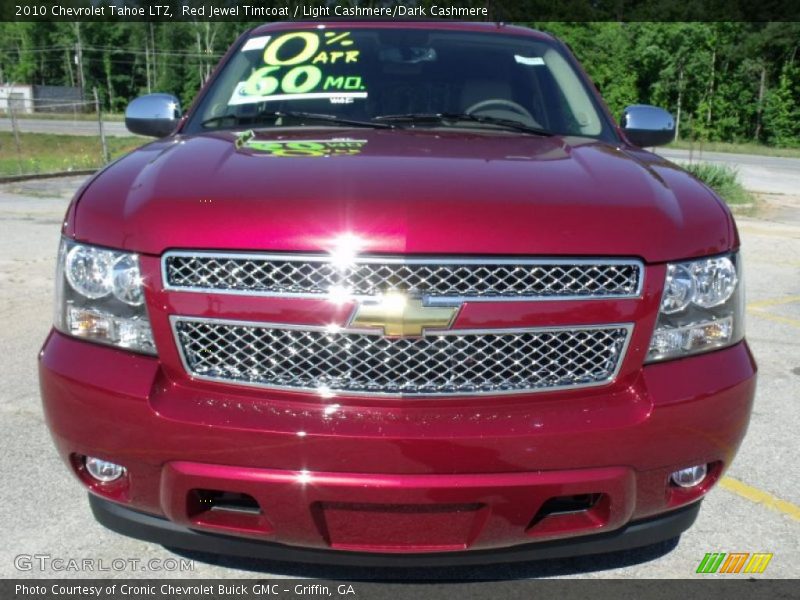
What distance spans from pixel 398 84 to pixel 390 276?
1.69 m

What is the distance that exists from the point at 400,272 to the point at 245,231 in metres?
0.40

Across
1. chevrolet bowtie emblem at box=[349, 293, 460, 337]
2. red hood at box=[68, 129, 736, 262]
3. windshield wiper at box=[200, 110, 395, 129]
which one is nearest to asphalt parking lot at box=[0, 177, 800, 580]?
chevrolet bowtie emblem at box=[349, 293, 460, 337]

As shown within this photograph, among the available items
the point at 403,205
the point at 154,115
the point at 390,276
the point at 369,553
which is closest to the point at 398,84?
the point at 154,115

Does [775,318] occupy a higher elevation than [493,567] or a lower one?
lower

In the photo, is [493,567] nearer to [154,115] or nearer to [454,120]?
[454,120]

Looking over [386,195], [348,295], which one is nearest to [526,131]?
[386,195]

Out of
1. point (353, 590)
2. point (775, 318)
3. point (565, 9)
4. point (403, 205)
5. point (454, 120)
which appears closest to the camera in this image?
point (403, 205)

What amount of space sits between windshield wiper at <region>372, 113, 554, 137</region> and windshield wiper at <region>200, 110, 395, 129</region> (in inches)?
3.6

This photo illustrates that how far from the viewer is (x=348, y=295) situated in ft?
6.74

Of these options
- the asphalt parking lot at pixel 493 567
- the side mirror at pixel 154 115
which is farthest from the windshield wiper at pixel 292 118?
the asphalt parking lot at pixel 493 567

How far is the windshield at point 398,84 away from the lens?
3365 millimetres

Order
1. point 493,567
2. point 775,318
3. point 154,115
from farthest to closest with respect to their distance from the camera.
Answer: point 775,318
point 154,115
point 493,567

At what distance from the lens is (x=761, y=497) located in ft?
10.6

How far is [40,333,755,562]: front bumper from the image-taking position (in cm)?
204
